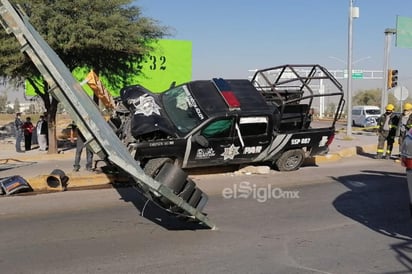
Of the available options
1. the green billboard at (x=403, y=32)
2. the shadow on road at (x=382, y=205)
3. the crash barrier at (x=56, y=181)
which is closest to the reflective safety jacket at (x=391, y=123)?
the shadow on road at (x=382, y=205)

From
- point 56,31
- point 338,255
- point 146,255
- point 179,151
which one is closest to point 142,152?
point 179,151

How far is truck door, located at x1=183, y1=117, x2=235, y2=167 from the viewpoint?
1017 centimetres

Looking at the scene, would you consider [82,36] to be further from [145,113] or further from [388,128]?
[388,128]

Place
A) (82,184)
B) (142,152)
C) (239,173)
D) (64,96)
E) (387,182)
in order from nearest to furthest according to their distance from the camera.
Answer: (64,96) < (142,152) < (82,184) < (387,182) < (239,173)

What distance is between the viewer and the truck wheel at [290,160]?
1210cm

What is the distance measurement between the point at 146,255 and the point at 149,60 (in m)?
15.8

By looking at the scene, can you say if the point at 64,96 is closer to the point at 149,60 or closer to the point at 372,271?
the point at 372,271

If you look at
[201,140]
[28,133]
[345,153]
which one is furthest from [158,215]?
[28,133]

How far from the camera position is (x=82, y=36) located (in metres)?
15.5

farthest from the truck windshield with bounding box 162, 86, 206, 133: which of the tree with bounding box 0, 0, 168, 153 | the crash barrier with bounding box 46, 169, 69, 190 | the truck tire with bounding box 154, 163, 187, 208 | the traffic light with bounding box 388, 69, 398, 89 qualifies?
the traffic light with bounding box 388, 69, 398, 89

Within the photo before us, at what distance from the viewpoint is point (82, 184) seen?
10.2 m

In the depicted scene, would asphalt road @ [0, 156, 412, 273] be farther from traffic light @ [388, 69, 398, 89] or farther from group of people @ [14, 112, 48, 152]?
traffic light @ [388, 69, 398, 89]

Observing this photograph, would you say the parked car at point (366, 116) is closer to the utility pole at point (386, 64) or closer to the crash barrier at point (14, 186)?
the utility pole at point (386, 64)

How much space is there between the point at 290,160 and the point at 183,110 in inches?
131
